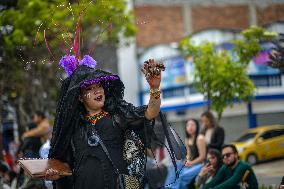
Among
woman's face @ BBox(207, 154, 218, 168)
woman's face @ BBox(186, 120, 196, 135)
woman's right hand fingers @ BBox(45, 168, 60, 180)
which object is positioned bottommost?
woman's face @ BBox(207, 154, 218, 168)

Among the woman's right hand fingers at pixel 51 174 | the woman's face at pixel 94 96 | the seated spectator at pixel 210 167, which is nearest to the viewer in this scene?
the woman's right hand fingers at pixel 51 174

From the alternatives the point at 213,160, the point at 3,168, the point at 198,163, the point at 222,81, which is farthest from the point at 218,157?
the point at 222,81

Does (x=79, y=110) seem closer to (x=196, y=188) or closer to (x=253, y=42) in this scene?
(x=196, y=188)

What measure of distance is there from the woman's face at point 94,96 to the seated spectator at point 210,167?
3.67m

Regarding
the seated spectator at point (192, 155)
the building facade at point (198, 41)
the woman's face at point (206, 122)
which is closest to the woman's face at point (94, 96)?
the seated spectator at point (192, 155)

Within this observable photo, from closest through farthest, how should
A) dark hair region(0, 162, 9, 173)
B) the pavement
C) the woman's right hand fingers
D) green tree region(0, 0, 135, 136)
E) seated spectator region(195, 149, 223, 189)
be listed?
the woman's right hand fingers → seated spectator region(195, 149, 223, 189) → dark hair region(0, 162, 9, 173) → green tree region(0, 0, 135, 136) → the pavement

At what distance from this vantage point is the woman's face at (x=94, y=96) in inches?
195

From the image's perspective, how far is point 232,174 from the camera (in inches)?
307

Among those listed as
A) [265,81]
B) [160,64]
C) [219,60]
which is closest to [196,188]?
[160,64]

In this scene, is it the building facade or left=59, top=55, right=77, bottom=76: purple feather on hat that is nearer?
left=59, top=55, right=77, bottom=76: purple feather on hat

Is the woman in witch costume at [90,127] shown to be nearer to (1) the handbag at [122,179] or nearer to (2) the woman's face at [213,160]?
(1) the handbag at [122,179]

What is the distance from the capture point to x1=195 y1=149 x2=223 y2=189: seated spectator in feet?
27.4

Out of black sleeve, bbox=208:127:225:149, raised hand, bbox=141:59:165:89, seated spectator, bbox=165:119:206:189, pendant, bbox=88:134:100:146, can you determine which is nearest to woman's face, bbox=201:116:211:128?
black sleeve, bbox=208:127:225:149

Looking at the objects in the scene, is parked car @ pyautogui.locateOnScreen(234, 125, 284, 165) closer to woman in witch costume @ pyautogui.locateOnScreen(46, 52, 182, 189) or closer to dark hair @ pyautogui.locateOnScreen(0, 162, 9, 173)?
dark hair @ pyautogui.locateOnScreen(0, 162, 9, 173)
